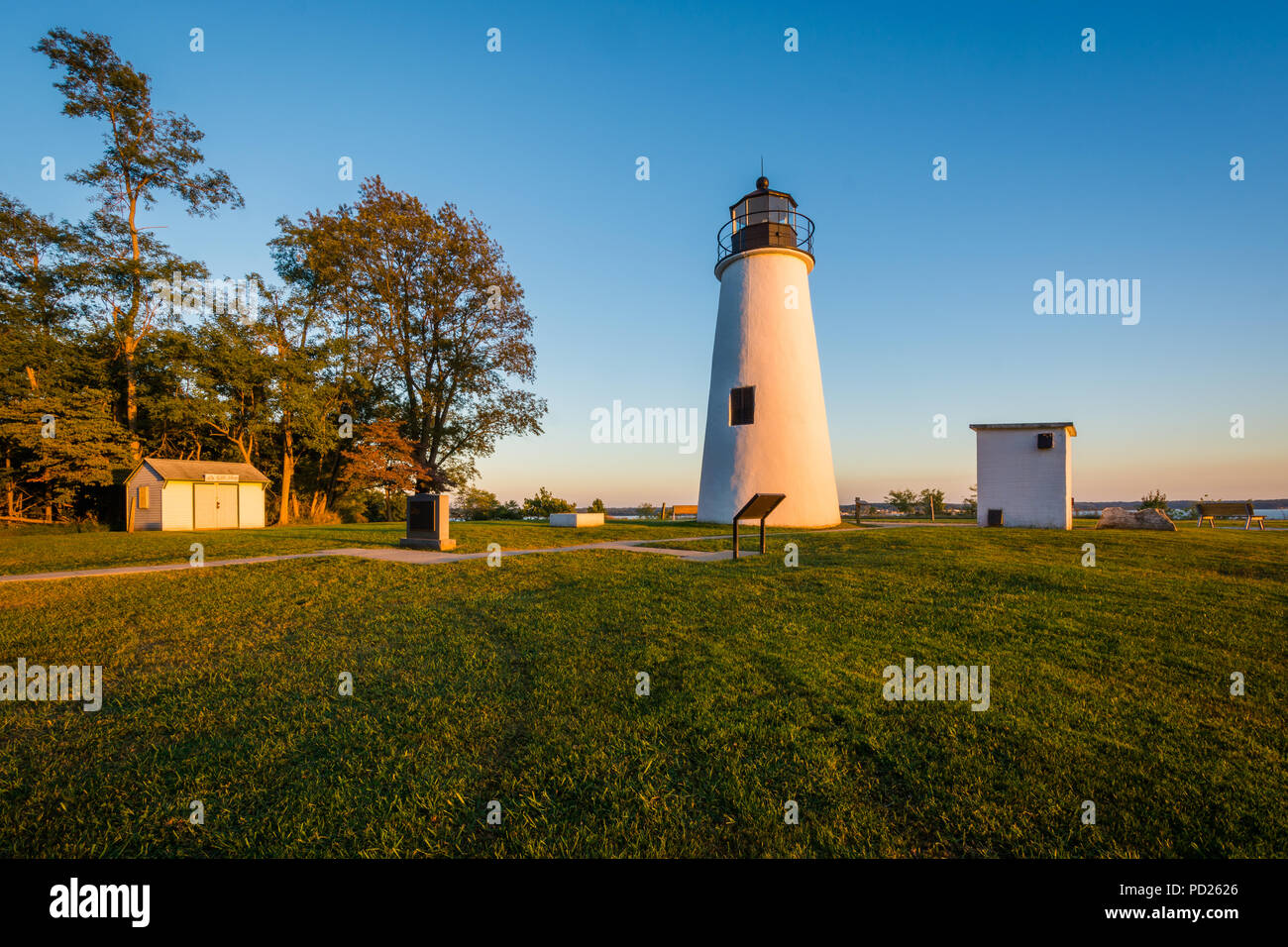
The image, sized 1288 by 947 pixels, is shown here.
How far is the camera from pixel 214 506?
22609 millimetres

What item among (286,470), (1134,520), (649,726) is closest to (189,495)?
(286,470)

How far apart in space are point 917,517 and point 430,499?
26.6 meters

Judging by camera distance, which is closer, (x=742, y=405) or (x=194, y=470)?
(x=742, y=405)

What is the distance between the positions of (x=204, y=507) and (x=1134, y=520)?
35.3 metres

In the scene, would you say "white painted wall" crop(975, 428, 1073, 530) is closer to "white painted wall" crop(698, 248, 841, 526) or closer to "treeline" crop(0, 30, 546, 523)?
"white painted wall" crop(698, 248, 841, 526)

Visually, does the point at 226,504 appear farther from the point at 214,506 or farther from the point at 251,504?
the point at 251,504

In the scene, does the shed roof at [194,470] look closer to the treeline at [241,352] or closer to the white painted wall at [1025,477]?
the treeline at [241,352]

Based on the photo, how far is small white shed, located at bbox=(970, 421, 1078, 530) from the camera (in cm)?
1888

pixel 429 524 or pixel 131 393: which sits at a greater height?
pixel 131 393

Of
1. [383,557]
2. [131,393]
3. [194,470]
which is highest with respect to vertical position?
[131,393]

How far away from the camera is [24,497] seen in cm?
2391

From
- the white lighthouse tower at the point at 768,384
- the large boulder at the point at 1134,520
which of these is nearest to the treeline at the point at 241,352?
the white lighthouse tower at the point at 768,384

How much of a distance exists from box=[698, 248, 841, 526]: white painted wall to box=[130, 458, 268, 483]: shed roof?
20.8 metres

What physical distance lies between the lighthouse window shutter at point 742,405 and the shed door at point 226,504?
72.7ft
